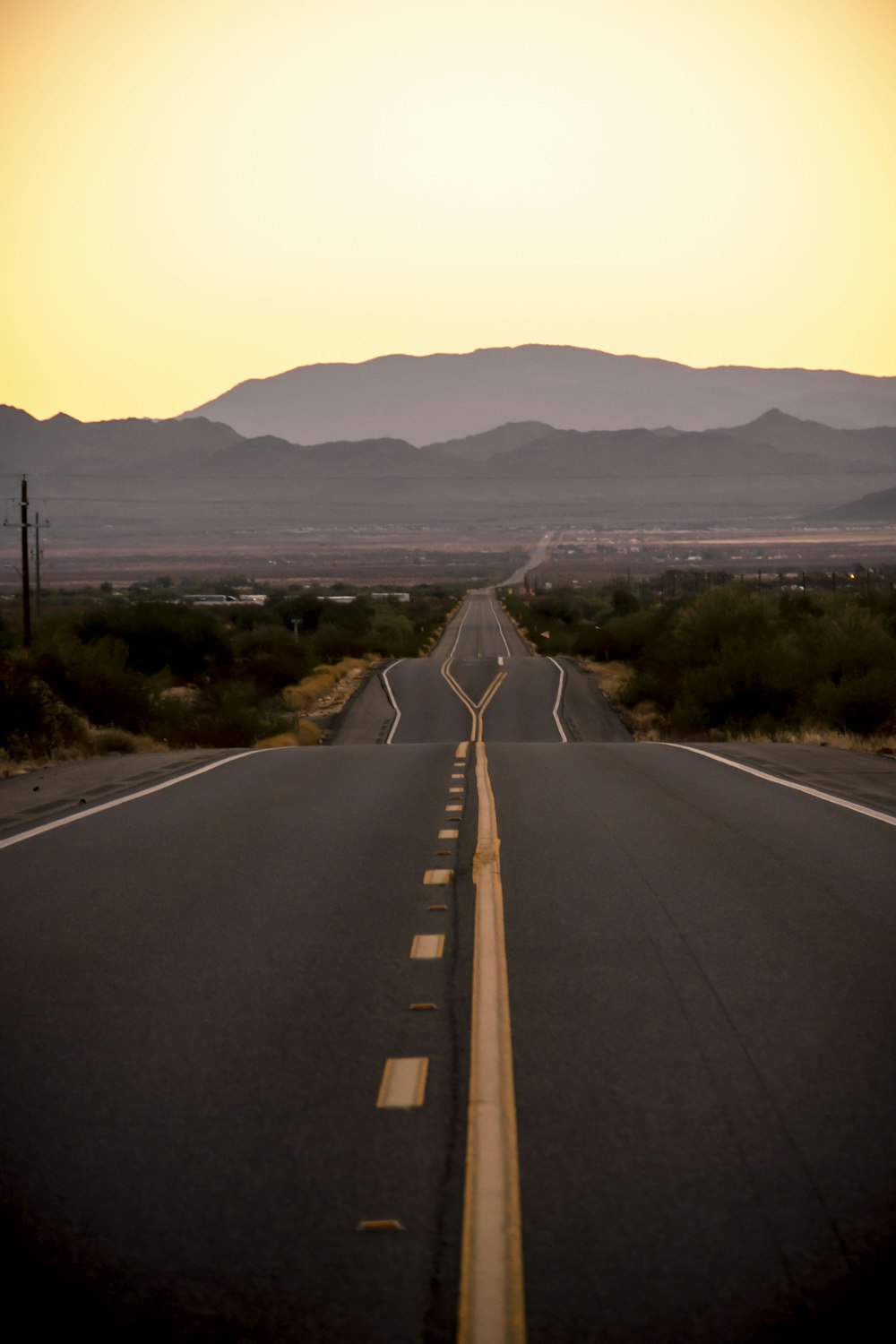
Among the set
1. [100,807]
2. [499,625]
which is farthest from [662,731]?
[499,625]

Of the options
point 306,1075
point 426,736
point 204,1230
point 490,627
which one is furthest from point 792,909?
point 490,627

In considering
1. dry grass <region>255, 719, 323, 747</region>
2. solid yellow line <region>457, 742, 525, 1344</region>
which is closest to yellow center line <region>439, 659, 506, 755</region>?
dry grass <region>255, 719, 323, 747</region>

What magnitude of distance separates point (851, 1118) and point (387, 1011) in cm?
241

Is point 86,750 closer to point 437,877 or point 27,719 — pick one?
point 27,719

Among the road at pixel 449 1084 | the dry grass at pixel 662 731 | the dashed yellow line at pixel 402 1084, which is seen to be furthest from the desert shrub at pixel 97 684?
the dashed yellow line at pixel 402 1084

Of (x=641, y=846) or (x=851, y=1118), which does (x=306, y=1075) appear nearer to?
(x=851, y=1118)

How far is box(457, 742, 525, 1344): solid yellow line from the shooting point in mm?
4062

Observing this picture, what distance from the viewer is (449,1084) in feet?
19.5

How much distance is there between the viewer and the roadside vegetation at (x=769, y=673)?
1231 inches

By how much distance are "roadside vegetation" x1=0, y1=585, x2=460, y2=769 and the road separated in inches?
458

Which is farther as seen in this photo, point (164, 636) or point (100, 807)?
point (164, 636)

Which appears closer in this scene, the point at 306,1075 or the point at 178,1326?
the point at 178,1326

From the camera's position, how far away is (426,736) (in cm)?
4241

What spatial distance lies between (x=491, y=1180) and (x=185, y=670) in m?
55.5
